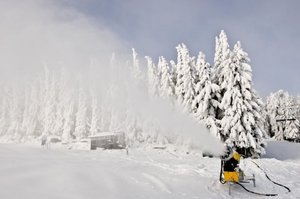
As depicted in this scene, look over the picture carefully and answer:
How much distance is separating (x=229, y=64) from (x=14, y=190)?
31753 mm

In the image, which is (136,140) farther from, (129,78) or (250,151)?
(250,151)

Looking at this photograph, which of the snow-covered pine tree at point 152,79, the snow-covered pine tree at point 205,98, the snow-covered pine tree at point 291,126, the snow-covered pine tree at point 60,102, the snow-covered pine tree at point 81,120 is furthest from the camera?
the snow-covered pine tree at point 291,126

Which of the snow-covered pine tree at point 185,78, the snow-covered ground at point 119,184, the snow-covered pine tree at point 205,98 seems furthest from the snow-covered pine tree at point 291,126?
the snow-covered ground at point 119,184

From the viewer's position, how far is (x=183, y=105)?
43.9 m

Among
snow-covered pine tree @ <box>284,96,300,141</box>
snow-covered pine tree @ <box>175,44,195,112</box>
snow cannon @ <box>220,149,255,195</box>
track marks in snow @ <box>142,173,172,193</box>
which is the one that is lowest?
track marks in snow @ <box>142,173,172,193</box>

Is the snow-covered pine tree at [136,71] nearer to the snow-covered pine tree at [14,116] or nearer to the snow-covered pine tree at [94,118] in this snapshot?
the snow-covered pine tree at [94,118]

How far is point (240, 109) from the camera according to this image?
3684 centimetres

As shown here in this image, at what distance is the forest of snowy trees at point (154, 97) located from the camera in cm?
3784

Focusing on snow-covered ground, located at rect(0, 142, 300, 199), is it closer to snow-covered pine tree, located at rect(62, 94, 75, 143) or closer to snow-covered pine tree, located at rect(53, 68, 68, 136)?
snow-covered pine tree, located at rect(62, 94, 75, 143)

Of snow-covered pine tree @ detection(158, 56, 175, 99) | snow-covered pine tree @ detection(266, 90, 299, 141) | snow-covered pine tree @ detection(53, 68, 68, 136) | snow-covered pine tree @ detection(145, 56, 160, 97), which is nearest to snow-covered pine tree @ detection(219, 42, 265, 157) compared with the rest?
snow-covered pine tree @ detection(158, 56, 175, 99)

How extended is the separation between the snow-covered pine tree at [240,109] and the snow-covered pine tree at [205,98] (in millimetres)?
1279

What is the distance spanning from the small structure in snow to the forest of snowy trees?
373 cm

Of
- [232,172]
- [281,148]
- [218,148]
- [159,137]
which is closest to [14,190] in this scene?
[232,172]

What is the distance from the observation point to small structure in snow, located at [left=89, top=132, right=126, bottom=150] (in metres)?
48.7
